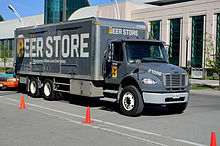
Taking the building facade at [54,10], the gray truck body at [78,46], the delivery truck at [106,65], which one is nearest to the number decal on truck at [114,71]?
the delivery truck at [106,65]

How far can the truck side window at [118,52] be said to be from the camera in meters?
12.0

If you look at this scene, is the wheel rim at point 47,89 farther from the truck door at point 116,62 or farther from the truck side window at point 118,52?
the truck side window at point 118,52

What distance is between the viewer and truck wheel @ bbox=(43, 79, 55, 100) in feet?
51.5

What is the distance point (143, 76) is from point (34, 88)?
8076mm

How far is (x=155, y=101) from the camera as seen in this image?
10.8 metres

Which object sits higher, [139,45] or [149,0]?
[149,0]

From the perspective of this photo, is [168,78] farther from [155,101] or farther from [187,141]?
[187,141]

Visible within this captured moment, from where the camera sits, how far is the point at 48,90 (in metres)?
16.0

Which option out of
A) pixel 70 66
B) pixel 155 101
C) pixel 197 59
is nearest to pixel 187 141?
pixel 155 101

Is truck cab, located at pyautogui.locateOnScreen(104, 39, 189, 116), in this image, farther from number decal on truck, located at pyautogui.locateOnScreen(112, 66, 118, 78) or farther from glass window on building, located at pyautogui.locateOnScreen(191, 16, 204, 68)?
glass window on building, located at pyautogui.locateOnScreen(191, 16, 204, 68)

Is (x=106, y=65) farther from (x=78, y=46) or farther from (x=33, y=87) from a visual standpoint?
(x=33, y=87)

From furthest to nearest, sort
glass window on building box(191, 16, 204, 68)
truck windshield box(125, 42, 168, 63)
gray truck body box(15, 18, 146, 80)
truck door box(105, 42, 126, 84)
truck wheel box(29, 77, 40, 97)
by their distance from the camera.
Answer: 1. glass window on building box(191, 16, 204, 68)
2. truck wheel box(29, 77, 40, 97)
3. gray truck body box(15, 18, 146, 80)
4. truck door box(105, 42, 126, 84)
5. truck windshield box(125, 42, 168, 63)

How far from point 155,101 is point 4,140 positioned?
5097 mm

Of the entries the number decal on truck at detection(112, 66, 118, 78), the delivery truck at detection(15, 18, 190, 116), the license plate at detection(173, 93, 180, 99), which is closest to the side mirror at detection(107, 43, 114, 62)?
the delivery truck at detection(15, 18, 190, 116)
